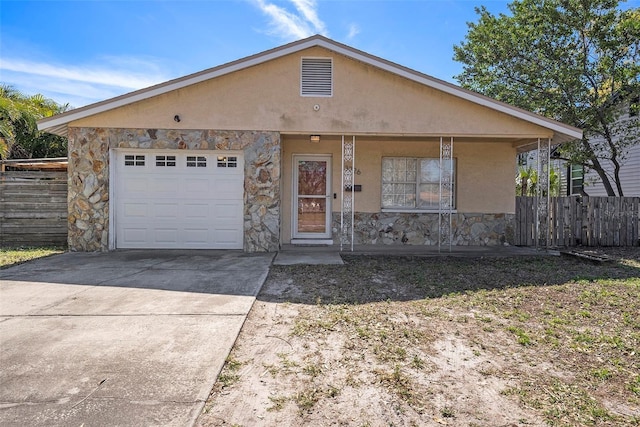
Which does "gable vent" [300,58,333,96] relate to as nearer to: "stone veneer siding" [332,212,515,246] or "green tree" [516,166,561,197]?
"stone veneer siding" [332,212,515,246]

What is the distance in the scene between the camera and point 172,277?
6465 mm

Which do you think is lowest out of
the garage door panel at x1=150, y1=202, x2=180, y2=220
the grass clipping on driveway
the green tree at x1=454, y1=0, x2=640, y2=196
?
the grass clipping on driveway

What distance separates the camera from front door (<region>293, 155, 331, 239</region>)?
10.6m

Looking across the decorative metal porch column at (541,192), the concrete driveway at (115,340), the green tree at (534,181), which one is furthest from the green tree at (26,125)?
the green tree at (534,181)

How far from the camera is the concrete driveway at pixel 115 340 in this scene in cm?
258

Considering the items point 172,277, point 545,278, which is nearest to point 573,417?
point 545,278

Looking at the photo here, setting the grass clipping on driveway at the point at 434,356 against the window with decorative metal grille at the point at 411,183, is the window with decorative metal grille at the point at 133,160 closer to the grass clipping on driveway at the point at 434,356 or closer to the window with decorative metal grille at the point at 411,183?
the grass clipping on driveway at the point at 434,356

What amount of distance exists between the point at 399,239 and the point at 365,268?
3.46 meters

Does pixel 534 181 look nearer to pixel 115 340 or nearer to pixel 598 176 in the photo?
pixel 598 176

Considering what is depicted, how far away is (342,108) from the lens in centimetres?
917

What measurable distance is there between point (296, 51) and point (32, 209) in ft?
25.6

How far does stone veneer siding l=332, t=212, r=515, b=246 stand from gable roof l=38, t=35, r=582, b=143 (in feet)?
9.50

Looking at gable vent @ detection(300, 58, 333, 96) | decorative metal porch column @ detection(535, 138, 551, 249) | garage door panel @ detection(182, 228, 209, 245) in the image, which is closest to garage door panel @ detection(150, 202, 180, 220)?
garage door panel @ detection(182, 228, 209, 245)

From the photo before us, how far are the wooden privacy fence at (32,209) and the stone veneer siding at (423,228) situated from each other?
23.3 feet
